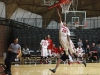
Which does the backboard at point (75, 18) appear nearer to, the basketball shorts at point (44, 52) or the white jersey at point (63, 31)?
the basketball shorts at point (44, 52)

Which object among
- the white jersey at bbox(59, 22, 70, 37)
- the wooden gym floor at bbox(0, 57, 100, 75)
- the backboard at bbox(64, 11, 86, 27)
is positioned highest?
the backboard at bbox(64, 11, 86, 27)

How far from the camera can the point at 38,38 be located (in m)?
24.3

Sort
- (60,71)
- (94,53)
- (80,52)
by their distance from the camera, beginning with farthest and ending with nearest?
(94,53)
(80,52)
(60,71)

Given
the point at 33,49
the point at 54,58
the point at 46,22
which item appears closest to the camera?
the point at 54,58

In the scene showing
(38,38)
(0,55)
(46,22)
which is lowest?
(0,55)

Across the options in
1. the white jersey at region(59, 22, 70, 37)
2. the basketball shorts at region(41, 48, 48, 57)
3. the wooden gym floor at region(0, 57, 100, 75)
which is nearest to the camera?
the white jersey at region(59, 22, 70, 37)

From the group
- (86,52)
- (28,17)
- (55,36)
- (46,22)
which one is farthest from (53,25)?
(86,52)

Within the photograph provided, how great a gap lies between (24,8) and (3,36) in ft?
16.5

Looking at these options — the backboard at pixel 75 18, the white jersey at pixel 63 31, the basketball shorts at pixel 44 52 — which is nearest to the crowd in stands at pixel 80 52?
the basketball shorts at pixel 44 52

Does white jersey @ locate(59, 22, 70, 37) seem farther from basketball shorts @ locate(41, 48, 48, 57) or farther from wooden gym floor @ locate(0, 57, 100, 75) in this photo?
basketball shorts @ locate(41, 48, 48, 57)

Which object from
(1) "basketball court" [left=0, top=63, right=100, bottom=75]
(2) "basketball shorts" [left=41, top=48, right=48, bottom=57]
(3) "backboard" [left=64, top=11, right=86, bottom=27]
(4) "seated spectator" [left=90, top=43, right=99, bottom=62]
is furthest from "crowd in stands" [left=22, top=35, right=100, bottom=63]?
(1) "basketball court" [left=0, top=63, right=100, bottom=75]

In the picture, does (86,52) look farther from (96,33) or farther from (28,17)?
(28,17)

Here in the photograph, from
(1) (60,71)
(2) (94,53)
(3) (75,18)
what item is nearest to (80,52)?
(2) (94,53)

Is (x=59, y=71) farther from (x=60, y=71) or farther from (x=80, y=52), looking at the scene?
(x=80, y=52)
